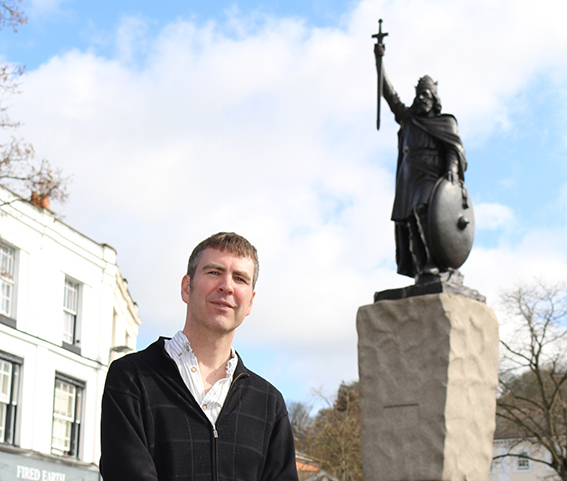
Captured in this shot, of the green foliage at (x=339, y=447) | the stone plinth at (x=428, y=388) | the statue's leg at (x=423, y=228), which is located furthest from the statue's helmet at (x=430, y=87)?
the green foliage at (x=339, y=447)

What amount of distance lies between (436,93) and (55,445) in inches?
679

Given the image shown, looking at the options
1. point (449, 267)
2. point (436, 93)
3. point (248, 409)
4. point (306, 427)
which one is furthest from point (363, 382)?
point (306, 427)

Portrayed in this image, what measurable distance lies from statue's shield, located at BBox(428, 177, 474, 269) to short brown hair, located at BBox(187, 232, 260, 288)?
4847 millimetres

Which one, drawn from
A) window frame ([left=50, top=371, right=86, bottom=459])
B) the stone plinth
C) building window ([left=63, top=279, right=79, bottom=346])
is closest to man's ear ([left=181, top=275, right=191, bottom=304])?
the stone plinth

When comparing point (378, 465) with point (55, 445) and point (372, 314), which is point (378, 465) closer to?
point (372, 314)

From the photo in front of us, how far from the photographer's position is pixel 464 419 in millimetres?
6711

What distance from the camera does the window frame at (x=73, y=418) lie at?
72.0ft

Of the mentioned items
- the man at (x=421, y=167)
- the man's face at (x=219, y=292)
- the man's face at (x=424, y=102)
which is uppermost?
the man's face at (x=424, y=102)

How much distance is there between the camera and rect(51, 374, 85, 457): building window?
72.4ft

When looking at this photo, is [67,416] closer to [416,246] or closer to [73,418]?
[73,418]

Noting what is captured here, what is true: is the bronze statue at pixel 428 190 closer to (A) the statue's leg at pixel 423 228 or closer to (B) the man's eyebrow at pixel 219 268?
(A) the statue's leg at pixel 423 228

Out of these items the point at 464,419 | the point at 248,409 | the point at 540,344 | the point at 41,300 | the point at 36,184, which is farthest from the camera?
the point at 540,344

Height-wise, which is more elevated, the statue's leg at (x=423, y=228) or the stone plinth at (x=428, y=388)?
the statue's leg at (x=423, y=228)

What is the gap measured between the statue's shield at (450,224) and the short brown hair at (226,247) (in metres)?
4.85
